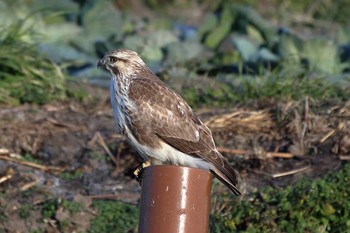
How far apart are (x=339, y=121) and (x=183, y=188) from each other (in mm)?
3476

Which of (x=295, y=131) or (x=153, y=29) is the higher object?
(x=153, y=29)

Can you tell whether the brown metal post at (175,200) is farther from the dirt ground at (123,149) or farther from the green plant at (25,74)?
the green plant at (25,74)

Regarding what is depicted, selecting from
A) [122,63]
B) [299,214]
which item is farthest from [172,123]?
[299,214]

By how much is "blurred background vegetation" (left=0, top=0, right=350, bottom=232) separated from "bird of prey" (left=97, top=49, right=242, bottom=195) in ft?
2.42

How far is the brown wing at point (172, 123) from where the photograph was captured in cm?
746

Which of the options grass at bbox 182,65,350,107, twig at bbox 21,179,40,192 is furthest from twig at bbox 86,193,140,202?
grass at bbox 182,65,350,107

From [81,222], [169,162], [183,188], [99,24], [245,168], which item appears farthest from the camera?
[99,24]

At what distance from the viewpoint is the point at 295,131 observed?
31.3ft

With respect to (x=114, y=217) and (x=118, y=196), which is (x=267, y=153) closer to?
(x=118, y=196)

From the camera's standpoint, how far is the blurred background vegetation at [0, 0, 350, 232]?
809cm

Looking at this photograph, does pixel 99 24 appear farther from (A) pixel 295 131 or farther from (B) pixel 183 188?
(B) pixel 183 188

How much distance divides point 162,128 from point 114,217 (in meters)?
1.26

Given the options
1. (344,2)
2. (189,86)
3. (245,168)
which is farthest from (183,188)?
(344,2)

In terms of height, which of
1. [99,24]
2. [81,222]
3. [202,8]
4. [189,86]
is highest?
[202,8]
